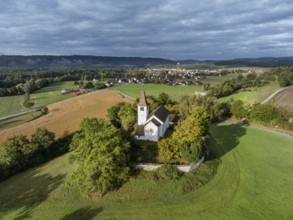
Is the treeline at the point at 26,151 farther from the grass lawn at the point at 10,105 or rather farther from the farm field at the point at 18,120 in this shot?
the grass lawn at the point at 10,105

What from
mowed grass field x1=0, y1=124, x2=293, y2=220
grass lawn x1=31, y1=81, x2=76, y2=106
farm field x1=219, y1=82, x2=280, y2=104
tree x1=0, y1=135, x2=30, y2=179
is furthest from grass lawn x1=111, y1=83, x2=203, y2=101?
tree x1=0, y1=135, x2=30, y2=179

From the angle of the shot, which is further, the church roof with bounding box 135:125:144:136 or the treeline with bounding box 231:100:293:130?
the treeline with bounding box 231:100:293:130

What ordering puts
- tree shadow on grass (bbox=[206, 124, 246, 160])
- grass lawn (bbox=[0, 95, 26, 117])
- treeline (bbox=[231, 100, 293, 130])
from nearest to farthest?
tree shadow on grass (bbox=[206, 124, 246, 160]), treeline (bbox=[231, 100, 293, 130]), grass lawn (bbox=[0, 95, 26, 117])

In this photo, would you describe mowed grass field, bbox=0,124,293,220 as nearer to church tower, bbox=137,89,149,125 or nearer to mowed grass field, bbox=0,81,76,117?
church tower, bbox=137,89,149,125

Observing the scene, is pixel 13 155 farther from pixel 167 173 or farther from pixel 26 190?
pixel 167 173

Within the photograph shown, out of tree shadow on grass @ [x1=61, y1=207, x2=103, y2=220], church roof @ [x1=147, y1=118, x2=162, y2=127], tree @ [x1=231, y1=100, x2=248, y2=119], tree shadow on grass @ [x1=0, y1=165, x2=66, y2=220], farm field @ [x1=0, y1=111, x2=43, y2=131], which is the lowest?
farm field @ [x1=0, y1=111, x2=43, y2=131]
